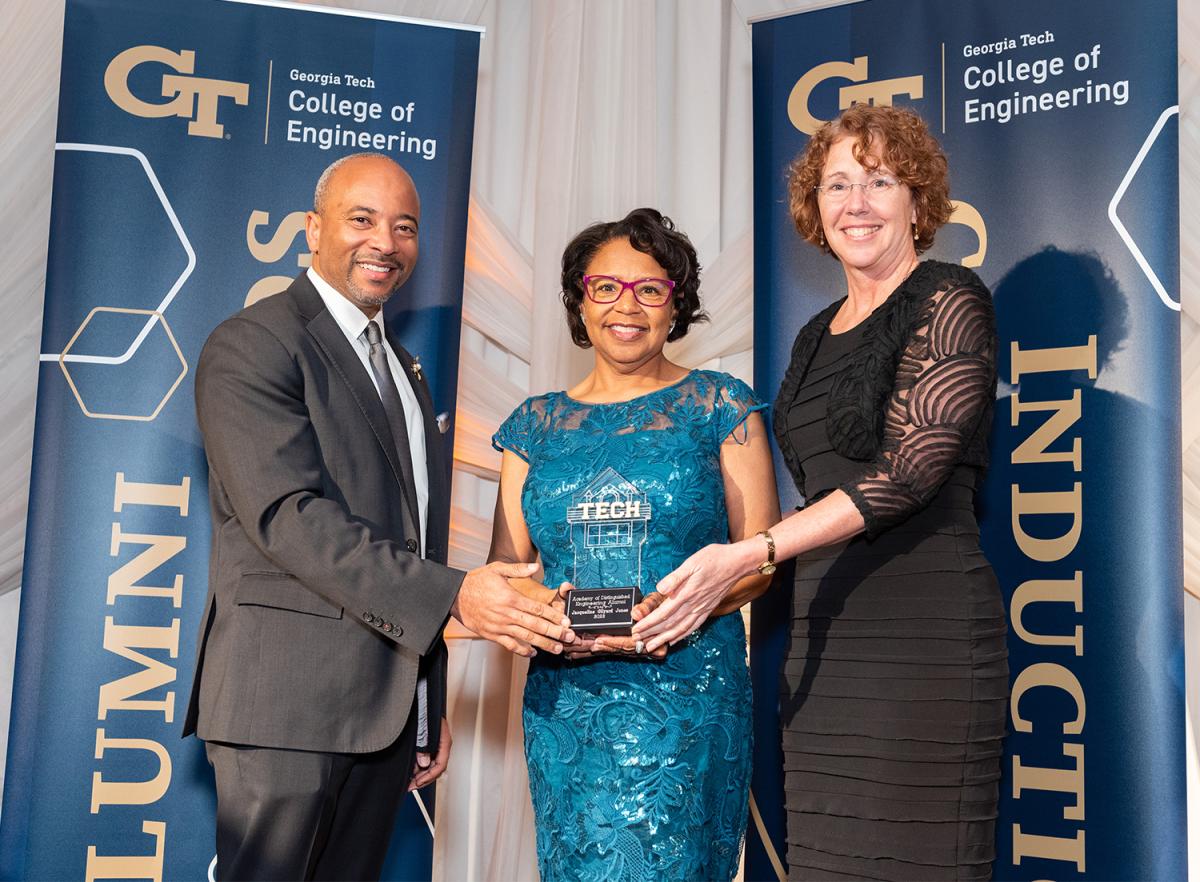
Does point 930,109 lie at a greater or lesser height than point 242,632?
greater

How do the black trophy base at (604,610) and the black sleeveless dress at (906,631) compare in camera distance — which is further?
the black trophy base at (604,610)

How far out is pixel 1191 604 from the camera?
355 cm

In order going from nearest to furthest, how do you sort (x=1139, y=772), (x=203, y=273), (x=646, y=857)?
(x=646, y=857), (x=1139, y=772), (x=203, y=273)

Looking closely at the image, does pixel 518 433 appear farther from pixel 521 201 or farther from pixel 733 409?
pixel 521 201

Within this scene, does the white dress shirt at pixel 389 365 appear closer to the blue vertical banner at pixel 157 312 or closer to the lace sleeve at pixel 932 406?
the lace sleeve at pixel 932 406

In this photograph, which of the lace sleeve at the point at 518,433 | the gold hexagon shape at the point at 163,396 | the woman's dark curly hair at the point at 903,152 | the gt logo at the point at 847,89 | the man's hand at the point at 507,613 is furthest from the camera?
the gt logo at the point at 847,89

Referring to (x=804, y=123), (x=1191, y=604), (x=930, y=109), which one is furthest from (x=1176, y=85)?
(x=1191, y=604)

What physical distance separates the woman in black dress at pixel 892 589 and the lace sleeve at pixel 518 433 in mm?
681

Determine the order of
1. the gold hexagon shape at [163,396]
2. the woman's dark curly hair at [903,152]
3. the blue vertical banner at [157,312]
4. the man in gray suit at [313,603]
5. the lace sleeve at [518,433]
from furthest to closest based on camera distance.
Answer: the gold hexagon shape at [163,396], the blue vertical banner at [157,312], the lace sleeve at [518,433], the woman's dark curly hair at [903,152], the man in gray suit at [313,603]

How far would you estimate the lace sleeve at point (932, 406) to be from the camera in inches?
92.3

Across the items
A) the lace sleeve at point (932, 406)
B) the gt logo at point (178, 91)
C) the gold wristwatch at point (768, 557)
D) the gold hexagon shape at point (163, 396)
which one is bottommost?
the gold wristwatch at point (768, 557)

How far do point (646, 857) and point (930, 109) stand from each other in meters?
2.36

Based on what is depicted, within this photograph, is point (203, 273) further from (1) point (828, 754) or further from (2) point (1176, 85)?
(2) point (1176, 85)

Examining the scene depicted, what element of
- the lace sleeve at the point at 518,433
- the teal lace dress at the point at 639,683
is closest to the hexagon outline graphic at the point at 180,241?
the lace sleeve at the point at 518,433
